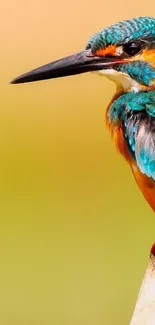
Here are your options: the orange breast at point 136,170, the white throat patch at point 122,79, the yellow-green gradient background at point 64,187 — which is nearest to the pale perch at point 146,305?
the orange breast at point 136,170

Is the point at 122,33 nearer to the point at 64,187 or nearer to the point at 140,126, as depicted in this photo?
the point at 140,126

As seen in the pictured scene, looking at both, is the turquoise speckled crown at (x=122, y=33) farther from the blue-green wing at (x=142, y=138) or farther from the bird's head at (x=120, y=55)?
the blue-green wing at (x=142, y=138)

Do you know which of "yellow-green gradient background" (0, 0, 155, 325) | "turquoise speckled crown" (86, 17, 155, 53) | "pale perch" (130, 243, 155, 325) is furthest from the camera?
"yellow-green gradient background" (0, 0, 155, 325)

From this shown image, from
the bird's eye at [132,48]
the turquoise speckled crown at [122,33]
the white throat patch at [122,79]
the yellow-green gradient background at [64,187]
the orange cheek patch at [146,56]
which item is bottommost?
the yellow-green gradient background at [64,187]

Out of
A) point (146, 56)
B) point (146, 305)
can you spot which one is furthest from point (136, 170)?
point (146, 305)

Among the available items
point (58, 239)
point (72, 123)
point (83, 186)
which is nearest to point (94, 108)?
point (72, 123)

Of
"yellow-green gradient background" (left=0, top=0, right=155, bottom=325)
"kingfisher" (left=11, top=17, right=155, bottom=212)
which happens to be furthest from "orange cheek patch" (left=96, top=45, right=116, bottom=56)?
"yellow-green gradient background" (left=0, top=0, right=155, bottom=325)

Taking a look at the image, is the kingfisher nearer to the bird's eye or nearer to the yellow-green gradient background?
the bird's eye

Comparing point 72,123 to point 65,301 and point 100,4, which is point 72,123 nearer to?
point 100,4
